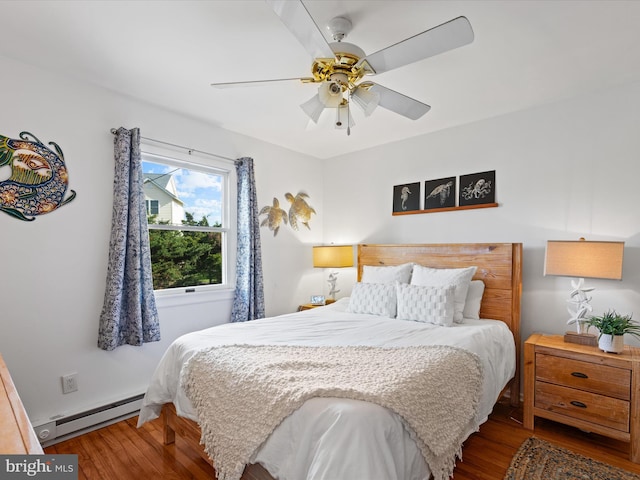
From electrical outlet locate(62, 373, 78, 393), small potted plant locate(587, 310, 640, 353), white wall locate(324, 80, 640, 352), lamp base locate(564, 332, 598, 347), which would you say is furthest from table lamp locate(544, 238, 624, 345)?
electrical outlet locate(62, 373, 78, 393)

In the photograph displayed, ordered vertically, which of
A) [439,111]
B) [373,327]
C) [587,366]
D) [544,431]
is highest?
[439,111]

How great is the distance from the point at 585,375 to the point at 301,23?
8.75ft

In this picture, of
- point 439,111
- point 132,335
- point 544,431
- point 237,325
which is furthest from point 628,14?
point 132,335

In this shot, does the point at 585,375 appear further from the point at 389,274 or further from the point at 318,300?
the point at 318,300

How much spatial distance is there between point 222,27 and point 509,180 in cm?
257

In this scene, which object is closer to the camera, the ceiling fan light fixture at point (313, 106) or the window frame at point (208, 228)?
the ceiling fan light fixture at point (313, 106)

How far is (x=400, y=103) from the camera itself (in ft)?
6.78

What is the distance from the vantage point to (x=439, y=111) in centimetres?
295

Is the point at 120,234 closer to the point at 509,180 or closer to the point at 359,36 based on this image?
the point at 359,36

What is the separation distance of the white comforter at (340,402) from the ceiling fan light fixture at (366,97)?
1.44 metres

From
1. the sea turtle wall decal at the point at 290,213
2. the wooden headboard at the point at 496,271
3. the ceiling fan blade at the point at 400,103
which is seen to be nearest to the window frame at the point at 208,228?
the sea turtle wall decal at the point at 290,213

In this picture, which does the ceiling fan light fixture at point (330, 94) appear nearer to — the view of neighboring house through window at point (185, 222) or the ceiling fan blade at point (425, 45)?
the ceiling fan blade at point (425, 45)

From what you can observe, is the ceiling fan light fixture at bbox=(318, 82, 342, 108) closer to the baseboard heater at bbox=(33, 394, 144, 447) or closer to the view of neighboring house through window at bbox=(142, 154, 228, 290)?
the view of neighboring house through window at bbox=(142, 154, 228, 290)

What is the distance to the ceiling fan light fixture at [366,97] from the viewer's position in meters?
1.98
